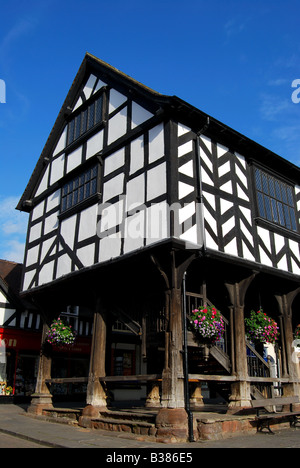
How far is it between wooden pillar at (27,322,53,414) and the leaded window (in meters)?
4.11

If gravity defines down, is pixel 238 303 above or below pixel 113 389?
above

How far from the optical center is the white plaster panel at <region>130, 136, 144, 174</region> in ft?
36.1

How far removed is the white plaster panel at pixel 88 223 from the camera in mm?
12062

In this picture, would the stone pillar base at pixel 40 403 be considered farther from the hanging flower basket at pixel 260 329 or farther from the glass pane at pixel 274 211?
the glass pane at pixel 274 211

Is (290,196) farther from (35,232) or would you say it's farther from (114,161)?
(35,232)

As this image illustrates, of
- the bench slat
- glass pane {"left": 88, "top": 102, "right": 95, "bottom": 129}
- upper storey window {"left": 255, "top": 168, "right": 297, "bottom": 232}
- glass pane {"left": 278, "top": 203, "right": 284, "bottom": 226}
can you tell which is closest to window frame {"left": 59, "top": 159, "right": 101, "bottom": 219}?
glass pane {"left": 88, "top": 102, "right": 95, "bottom": 129}

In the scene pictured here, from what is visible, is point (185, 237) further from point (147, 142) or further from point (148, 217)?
point (147, 142)

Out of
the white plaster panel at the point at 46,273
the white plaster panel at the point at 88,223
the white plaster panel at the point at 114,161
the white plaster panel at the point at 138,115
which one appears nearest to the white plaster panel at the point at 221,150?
the white plaster panel at the point at 138,115

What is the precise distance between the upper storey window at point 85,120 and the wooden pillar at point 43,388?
647 centimetres

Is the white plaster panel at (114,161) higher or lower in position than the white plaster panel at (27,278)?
higher

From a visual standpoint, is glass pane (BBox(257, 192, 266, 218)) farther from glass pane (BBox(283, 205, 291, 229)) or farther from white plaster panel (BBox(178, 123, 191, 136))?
white plaster panel (BBox(178, 123, 191, 136))

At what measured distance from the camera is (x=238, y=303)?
1088cm
